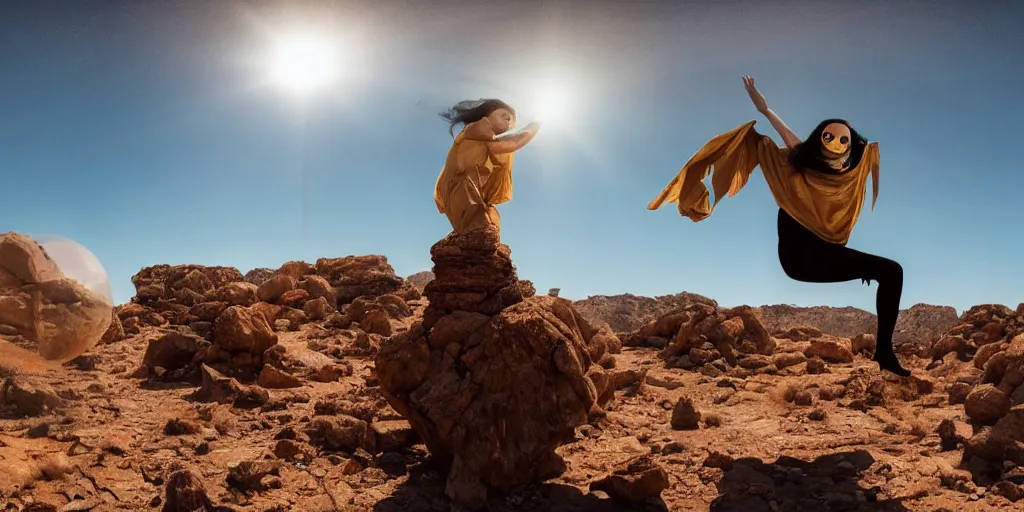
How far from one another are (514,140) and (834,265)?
3.50m

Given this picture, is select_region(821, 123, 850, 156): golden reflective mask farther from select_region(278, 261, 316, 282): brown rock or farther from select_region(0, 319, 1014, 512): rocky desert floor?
select_region(278, 261, 316, 282): brown rock

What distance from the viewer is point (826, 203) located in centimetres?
528

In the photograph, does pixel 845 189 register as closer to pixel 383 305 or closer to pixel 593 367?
pixel 593 367

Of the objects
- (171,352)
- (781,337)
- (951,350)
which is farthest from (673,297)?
(171,352)

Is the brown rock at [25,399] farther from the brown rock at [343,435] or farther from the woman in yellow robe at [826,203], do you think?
the woman in yellow robe at [826,203]

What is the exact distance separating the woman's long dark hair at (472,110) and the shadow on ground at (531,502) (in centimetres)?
405

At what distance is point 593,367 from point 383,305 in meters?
9.32

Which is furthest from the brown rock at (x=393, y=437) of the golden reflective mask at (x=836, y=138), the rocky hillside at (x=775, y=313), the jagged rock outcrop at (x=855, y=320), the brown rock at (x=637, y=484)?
the rocky hillside at (x=775, y=313)

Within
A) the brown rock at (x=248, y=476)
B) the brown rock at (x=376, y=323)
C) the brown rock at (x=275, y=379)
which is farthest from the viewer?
the brown rock at (x=376, y=323)

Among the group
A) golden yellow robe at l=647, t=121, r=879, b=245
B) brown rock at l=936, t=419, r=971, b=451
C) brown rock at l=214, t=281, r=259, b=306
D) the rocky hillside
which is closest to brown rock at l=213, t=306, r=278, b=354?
brown rock at l=214, t=281, r=259, b=306

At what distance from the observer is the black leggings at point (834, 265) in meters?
5.20

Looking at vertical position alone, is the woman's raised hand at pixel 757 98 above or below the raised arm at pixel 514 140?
below

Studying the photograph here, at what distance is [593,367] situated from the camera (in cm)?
A: 855

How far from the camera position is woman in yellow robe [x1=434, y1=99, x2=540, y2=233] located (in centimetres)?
721
